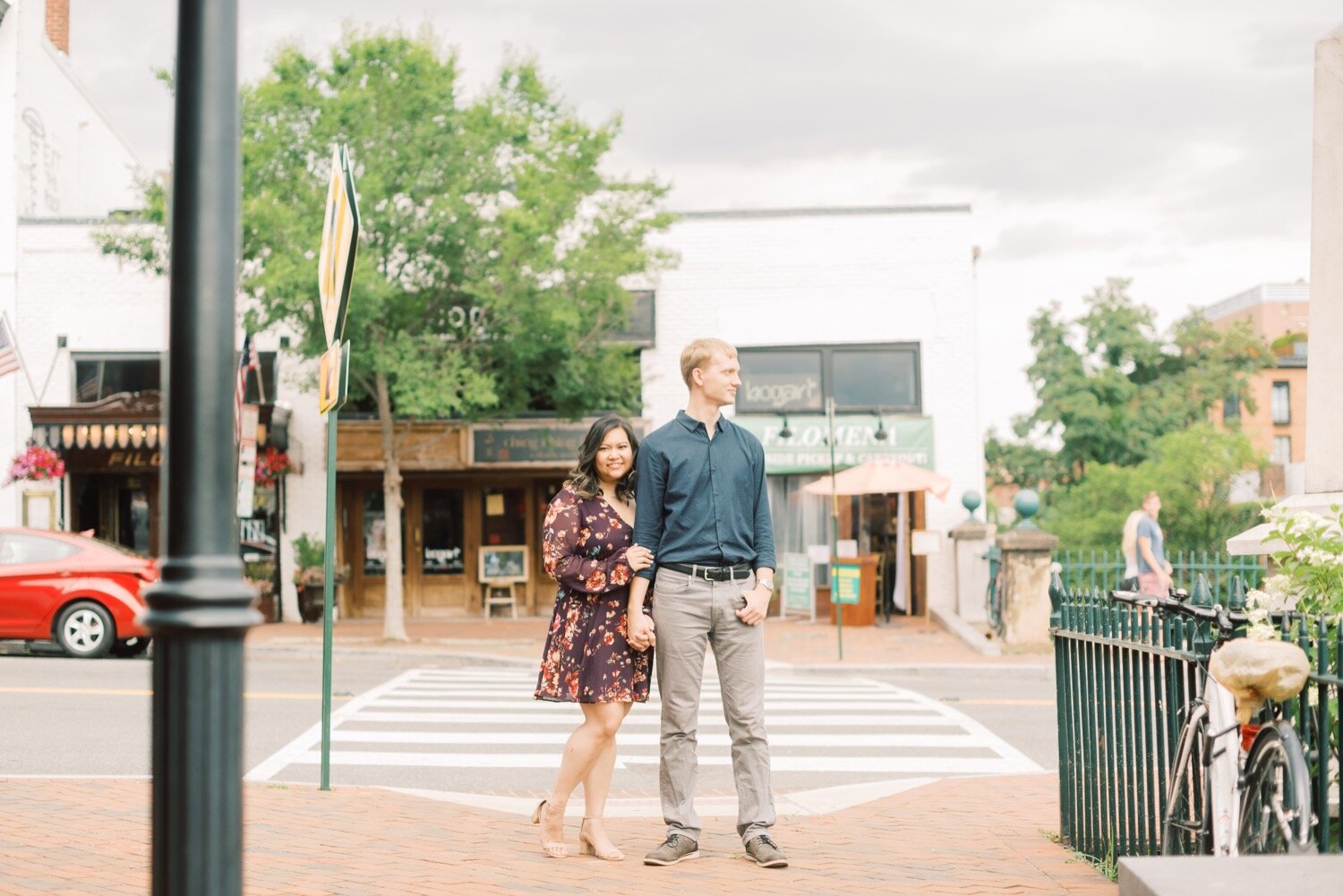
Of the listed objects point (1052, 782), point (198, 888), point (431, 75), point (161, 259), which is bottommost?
point (1052, 782)

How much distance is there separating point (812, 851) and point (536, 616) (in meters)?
19.5

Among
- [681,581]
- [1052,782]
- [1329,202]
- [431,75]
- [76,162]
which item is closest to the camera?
[681,581]

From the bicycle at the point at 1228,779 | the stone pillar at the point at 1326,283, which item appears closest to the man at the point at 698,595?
the bicycle at the point at 1228,779

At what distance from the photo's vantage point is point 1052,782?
329 inches

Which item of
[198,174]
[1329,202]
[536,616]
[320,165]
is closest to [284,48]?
[320,165]

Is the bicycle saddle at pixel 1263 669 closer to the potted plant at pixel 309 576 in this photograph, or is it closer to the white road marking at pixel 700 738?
the white road marking at pixel 700 738

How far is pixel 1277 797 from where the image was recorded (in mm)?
3949

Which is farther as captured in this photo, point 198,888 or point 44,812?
point 44,812

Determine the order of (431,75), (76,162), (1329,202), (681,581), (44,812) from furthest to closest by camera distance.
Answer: (76,162), (431,75), (44,812), (1329,202), (681,581)

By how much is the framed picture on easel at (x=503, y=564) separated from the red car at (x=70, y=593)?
959cm

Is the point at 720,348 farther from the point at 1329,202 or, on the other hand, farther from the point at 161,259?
the point at 161,259

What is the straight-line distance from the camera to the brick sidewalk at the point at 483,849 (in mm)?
5242

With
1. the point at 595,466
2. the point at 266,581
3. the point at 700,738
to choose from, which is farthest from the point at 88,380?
the point at 595,466

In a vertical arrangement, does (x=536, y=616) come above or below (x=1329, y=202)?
below
